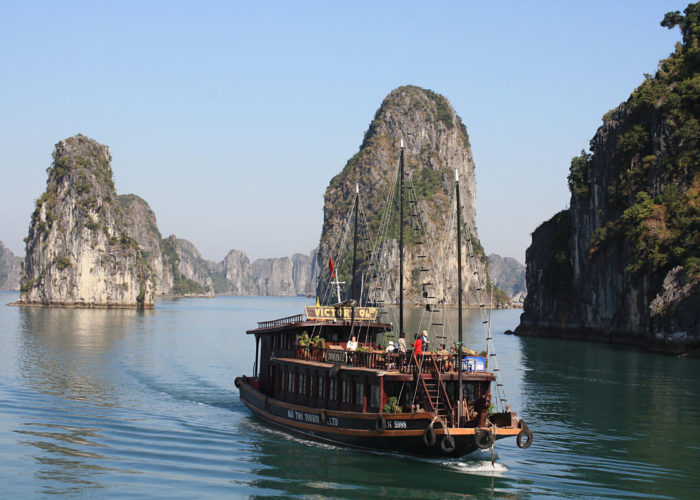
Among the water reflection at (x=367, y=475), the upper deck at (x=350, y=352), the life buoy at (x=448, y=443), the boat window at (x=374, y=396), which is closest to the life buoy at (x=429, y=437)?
the life buoy at (x=448, y=443)

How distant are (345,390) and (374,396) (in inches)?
74.8

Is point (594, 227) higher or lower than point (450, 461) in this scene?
higher

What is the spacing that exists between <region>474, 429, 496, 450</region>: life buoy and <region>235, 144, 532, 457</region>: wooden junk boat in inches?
1.3

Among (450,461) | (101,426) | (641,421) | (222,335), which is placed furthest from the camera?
(222,335)

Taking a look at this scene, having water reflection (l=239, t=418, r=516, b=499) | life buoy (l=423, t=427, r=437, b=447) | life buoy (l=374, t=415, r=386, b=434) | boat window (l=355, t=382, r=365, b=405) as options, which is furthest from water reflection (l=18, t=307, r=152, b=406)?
life buoy (l=423, t=427, r=437, b=447)

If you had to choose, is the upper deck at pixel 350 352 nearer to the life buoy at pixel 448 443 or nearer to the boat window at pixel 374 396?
the boat window at pixel 374 396

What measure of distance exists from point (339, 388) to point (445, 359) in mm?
4506

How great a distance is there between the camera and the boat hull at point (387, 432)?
1043 inches

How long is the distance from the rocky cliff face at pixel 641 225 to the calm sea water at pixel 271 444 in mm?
14664

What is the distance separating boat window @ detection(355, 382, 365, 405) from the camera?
95.9 feet

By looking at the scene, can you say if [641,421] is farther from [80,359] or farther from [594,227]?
[594,227]

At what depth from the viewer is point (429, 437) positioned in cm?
2652

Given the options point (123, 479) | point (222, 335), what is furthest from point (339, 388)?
point (222, 335)

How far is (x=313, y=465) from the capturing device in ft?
90.7
